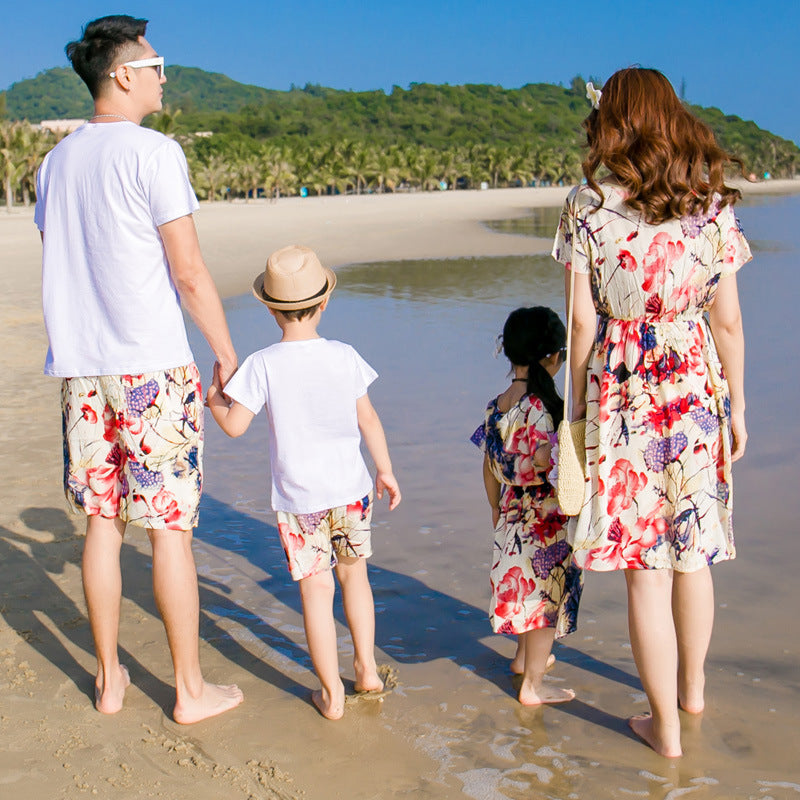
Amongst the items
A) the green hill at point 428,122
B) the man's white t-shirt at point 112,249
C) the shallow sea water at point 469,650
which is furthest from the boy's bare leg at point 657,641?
the green hill at point 428,122

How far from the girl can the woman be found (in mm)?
215

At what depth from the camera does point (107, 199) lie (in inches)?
104

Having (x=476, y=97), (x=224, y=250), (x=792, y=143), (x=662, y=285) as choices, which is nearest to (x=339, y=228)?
(x=224, y=250)

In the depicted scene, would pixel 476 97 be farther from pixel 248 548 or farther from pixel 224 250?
pixel 248 548

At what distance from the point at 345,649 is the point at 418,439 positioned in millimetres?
2865

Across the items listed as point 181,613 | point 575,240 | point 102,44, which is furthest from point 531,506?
point 102,44

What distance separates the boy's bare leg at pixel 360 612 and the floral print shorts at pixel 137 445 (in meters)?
0.50

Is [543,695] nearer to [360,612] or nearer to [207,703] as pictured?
[360,612]

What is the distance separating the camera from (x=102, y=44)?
264cm

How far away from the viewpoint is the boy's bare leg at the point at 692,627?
2693 mm

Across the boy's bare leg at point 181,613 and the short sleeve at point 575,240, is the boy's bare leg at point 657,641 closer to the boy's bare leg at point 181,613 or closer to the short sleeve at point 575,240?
the short sleeve at point 575,240

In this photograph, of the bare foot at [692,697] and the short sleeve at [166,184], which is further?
the bare foot at [692,697]

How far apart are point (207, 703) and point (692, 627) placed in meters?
1.47

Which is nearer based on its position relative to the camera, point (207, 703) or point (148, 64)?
point (148, 64)
